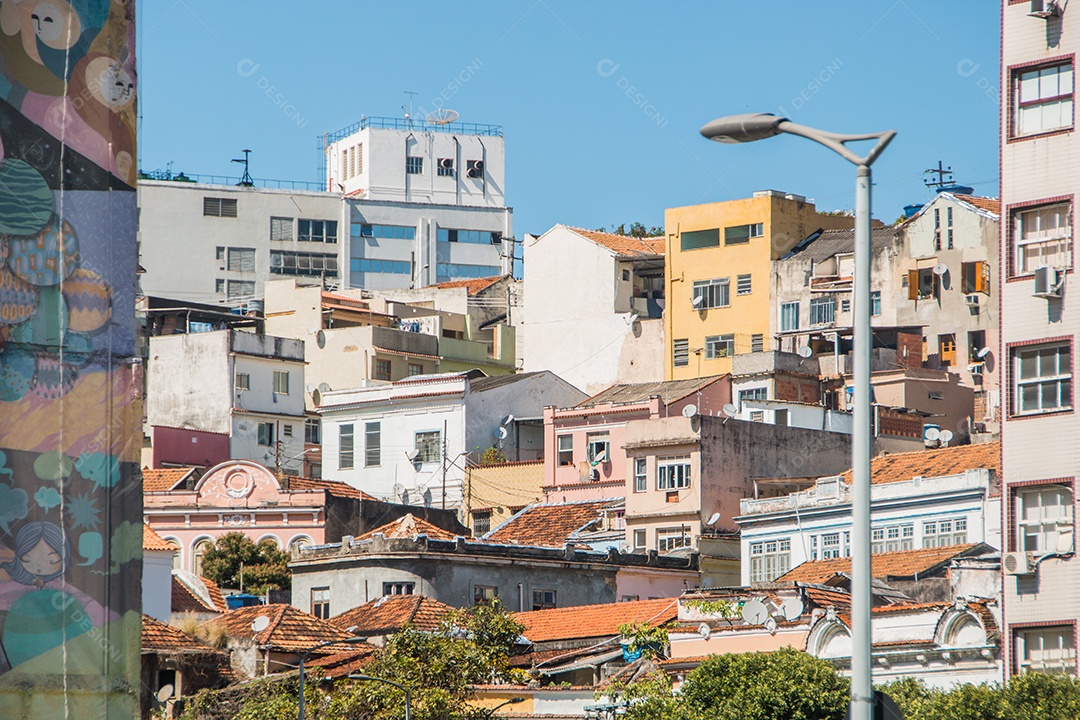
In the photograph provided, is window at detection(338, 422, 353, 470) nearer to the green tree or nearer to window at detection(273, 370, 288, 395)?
window at detection(273, 370, 288, 395)

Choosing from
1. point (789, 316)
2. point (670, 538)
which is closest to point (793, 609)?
point (670, 538)

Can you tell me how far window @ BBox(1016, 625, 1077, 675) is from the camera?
114 ft

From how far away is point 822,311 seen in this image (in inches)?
3209

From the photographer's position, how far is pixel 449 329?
97062 millimetres

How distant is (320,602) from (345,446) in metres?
22.2

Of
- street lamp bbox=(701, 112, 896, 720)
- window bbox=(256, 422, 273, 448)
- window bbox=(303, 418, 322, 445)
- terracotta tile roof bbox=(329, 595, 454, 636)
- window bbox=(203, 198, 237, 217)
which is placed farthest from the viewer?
window bbox=(203, 198, 237, 217)

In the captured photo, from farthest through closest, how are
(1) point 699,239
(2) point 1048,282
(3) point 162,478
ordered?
(1) point 699,239
(3) point 162,478
(2) point 1048,282

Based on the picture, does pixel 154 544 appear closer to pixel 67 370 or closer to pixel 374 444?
pixel 374 444

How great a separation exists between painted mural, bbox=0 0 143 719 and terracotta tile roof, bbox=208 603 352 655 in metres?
21.3

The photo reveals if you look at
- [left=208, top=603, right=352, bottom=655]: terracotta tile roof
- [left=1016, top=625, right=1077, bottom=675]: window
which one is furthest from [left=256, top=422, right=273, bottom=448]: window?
[left=1016, top=625, right=1077, bottom=675]: window

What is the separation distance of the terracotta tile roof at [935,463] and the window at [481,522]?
1968cm

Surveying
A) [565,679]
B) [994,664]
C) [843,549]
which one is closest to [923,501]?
[843,549]

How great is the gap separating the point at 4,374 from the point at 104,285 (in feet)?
6.38

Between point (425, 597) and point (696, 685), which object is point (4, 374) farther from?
point (425, 597)
